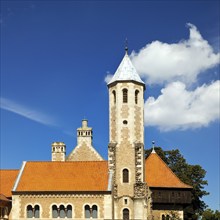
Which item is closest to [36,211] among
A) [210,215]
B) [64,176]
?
[64,176]

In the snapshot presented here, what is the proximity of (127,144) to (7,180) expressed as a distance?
45.2ft

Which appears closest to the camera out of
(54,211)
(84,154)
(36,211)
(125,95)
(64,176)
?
(54,211)

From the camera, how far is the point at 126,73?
169 ft

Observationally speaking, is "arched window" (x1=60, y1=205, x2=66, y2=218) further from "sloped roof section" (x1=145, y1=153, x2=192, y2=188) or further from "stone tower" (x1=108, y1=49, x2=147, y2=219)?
"sloped roof section" (x1=145, y1=153, x2=192, y2=188)

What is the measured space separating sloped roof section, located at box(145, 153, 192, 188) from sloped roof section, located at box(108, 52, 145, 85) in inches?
399

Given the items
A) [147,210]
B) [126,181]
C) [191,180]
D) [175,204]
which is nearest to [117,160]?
[126,181]

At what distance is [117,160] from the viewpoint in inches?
1928

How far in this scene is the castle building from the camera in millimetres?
47000

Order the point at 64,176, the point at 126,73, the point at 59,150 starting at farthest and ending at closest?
the point at 59,150 → the point at 126,73 → the point at 64,176

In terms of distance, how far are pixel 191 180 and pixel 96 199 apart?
22348 millimetres

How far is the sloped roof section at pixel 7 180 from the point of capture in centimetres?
5054

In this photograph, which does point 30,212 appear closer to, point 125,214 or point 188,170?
point 125,214

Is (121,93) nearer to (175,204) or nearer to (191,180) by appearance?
(175,204)

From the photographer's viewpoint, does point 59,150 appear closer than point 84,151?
No
